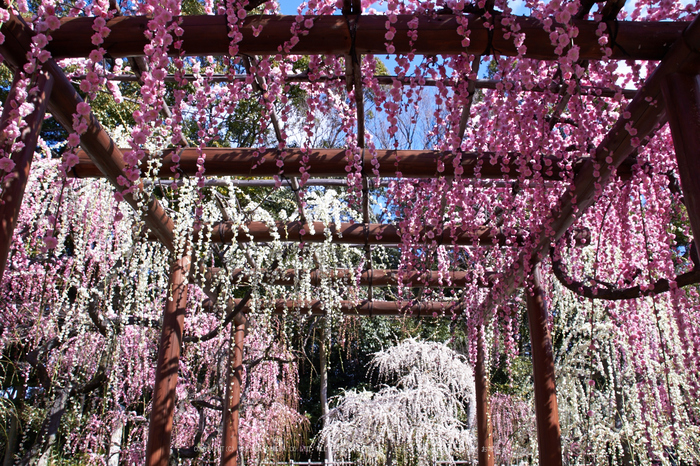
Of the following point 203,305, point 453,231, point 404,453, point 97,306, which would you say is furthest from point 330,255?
point 404,453

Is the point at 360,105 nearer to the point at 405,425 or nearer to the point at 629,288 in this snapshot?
the point at 629,288

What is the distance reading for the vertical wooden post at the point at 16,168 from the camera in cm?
167

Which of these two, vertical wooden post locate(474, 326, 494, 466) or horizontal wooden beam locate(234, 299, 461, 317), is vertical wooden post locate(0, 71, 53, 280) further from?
vertical wooden post locate(474, 326, 494, 466)

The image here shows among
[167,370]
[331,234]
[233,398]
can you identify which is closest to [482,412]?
[233,398]

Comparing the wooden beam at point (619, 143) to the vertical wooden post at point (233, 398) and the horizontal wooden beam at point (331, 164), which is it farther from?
the vertical wooden post at point (233, 398)

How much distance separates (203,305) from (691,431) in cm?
504

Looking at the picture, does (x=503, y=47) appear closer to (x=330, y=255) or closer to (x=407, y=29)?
(x=407, y=29)

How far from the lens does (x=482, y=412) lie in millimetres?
5758

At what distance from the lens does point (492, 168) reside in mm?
2965

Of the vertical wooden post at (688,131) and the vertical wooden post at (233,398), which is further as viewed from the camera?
the vertical wooden post at (233,398)

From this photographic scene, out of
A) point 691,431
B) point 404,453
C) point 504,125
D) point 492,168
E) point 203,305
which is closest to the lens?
point 504,125

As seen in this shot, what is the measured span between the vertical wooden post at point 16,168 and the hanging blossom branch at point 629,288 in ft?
9.89

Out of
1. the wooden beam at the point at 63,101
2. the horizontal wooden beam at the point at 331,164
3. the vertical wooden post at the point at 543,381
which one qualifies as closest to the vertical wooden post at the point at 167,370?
the wooden beam at the point at 63,101

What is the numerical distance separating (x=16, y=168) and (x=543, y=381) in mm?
Answer: 3850
